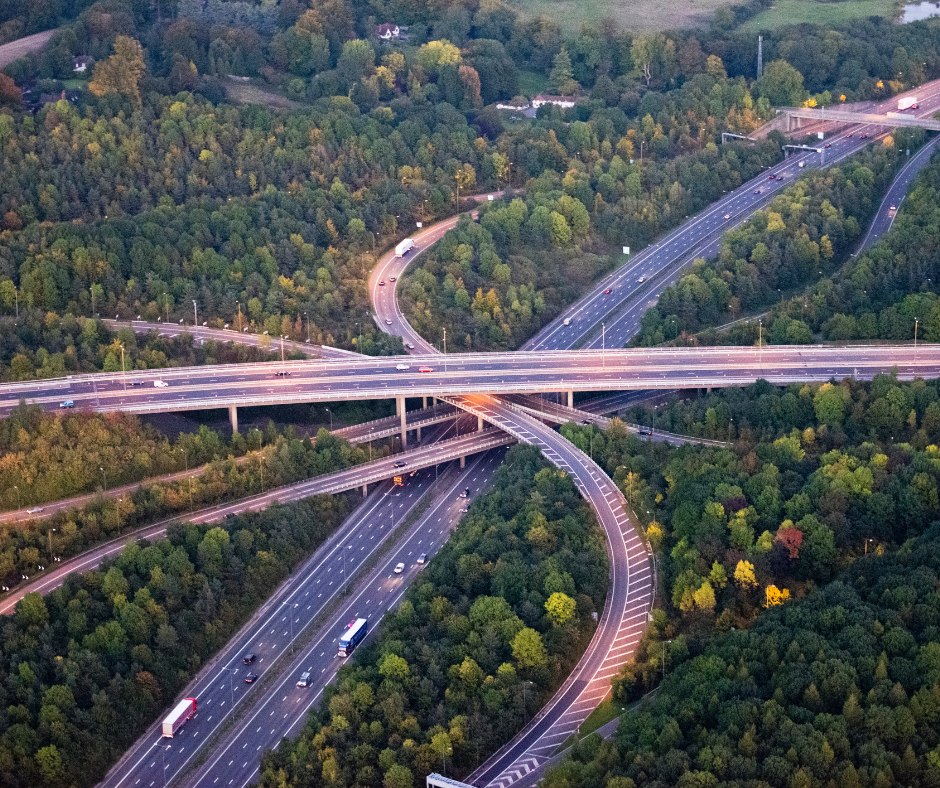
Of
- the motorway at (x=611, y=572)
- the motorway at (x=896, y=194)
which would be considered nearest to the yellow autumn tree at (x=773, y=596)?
the motorway at (x=611, y=572)

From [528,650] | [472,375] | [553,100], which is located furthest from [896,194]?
[528,650]

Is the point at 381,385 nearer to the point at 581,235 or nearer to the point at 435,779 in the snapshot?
the point at 581,235

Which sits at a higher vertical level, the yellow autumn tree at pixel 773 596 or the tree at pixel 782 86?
the tree at pixel 782 86

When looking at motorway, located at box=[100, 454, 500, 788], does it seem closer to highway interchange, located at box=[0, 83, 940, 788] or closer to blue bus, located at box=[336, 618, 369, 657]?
highway interchange, located at box=[0, 83, 940, 788]

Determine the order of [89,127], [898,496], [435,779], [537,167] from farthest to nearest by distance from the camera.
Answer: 1. [537,167]
2. [89,127]
3. [898,496]
4. [435,779]

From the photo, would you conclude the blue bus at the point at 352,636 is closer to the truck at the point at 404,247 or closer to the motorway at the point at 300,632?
A: the motorway at the point at 300,632

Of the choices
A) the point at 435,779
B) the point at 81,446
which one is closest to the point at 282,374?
the point at 81,446
